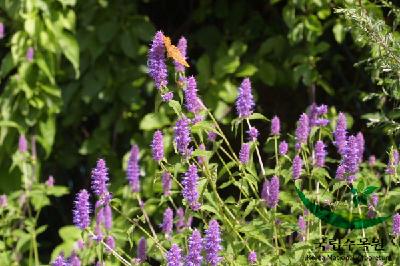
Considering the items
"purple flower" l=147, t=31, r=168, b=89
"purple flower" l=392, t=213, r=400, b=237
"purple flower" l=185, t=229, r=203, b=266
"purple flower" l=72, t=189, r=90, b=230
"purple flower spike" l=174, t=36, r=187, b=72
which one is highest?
"purple flower spike" l=174, t=36, r=187, b=72

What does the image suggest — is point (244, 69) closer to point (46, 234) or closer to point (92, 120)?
point (92, 120)

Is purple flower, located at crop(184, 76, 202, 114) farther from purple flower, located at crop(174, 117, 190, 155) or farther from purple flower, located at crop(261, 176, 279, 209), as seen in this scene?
purple flower, located at crop(261, 176, 279, 209)

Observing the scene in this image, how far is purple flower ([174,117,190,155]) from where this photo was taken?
7.02ft

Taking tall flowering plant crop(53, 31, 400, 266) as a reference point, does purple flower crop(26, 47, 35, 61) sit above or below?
above

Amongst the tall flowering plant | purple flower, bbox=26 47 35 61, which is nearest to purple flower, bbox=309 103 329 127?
the tall flowering plant

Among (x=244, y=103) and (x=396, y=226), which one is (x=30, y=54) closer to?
(x=244, y=103)

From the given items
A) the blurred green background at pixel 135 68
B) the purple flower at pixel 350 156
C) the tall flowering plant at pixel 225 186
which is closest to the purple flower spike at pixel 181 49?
the tall flowering plant at pixel 225 186

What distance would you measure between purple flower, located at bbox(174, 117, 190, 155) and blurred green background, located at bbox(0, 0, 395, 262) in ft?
4.40

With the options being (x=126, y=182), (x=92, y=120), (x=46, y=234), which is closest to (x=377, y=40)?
(x=126, y=182)

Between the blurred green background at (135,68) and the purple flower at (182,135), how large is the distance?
1342 mm

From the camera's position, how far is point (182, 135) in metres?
2.15

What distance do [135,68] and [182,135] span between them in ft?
6.09

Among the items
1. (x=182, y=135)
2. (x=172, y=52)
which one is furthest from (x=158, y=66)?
(x=182, y=135)

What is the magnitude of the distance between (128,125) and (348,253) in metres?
1.93
